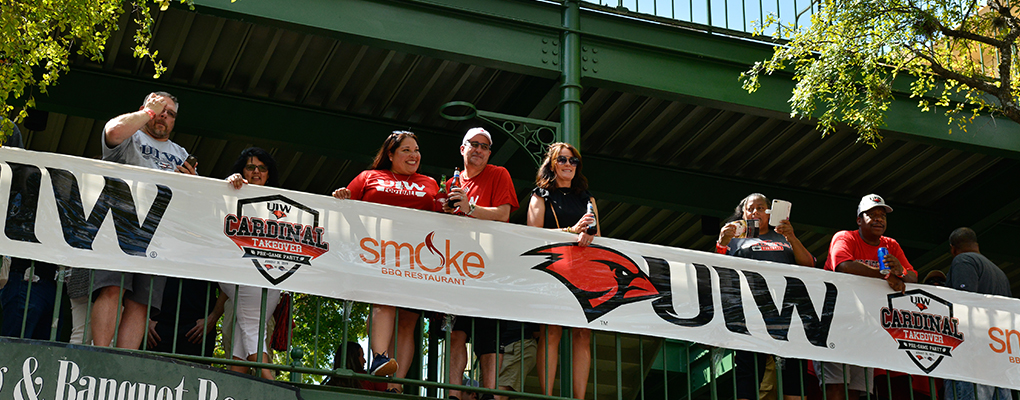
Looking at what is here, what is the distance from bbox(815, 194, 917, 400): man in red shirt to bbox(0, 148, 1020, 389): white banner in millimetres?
102

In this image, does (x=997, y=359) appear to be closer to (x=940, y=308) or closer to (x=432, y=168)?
(x=940, y=308)

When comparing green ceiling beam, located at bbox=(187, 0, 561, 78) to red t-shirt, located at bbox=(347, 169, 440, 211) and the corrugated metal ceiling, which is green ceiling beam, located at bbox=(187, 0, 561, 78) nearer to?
the corrugated metal ceiling

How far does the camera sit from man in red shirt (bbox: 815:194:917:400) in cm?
835

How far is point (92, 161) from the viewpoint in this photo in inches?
269

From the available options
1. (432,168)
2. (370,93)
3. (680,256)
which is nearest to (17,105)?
(370,93)

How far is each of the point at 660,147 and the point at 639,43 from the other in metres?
2.28

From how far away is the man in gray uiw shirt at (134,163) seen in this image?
22.3 ft

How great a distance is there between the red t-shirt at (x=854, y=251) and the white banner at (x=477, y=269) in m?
0.30

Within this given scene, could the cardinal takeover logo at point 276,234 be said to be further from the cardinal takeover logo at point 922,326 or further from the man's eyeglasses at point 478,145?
the cardinal takeover logo at point 922,326

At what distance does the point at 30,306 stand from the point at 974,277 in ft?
23.2

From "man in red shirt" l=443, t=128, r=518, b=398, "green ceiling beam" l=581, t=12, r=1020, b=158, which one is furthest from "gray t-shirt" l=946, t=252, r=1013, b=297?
"man in red shirt" l=443, t=128, r=518, b=398

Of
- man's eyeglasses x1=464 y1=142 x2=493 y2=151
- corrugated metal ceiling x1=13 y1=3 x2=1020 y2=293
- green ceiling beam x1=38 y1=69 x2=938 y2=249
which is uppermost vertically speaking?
corrugated metal ceiling x1=13 y1=3 x2=1020 y2=293

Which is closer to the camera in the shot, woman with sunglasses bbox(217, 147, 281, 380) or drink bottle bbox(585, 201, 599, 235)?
woman with sunglasses bbox(217, 147, 281, 380)

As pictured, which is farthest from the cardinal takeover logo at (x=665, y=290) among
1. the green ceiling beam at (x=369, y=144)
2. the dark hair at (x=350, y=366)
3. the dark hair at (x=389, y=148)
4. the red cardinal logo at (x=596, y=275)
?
the green ceiling beam at (x=369, y=144)
